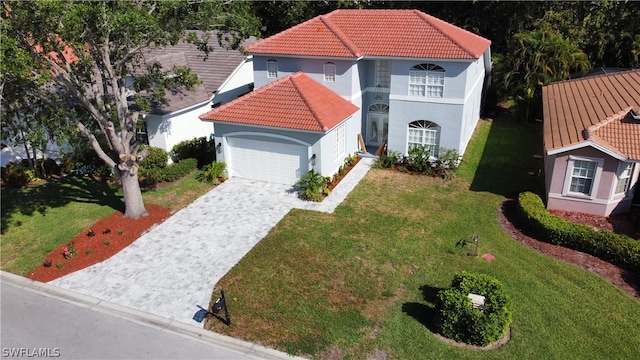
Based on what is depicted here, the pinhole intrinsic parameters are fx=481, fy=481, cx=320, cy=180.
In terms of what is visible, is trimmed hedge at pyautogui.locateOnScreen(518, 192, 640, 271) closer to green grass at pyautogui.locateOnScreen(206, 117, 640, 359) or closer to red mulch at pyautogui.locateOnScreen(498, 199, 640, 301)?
red mulch at pyautogui.locateOnScreen(498, 199, 640, 301)

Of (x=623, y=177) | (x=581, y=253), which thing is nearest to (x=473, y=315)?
(x=581, y=253)

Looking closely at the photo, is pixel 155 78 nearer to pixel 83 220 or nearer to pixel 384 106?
pixel 83 220

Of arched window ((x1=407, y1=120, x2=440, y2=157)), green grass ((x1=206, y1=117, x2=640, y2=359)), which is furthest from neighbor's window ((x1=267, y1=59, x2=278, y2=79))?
green grass ((x1=206, y1=117, x2=640, y2=359))

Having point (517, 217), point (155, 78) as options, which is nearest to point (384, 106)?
point (517, 217)

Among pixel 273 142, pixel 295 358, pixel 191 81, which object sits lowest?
pixel 295 358

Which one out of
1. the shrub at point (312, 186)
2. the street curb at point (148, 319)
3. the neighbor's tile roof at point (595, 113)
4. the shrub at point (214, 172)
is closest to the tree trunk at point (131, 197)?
the shrub at point (214, 172)
